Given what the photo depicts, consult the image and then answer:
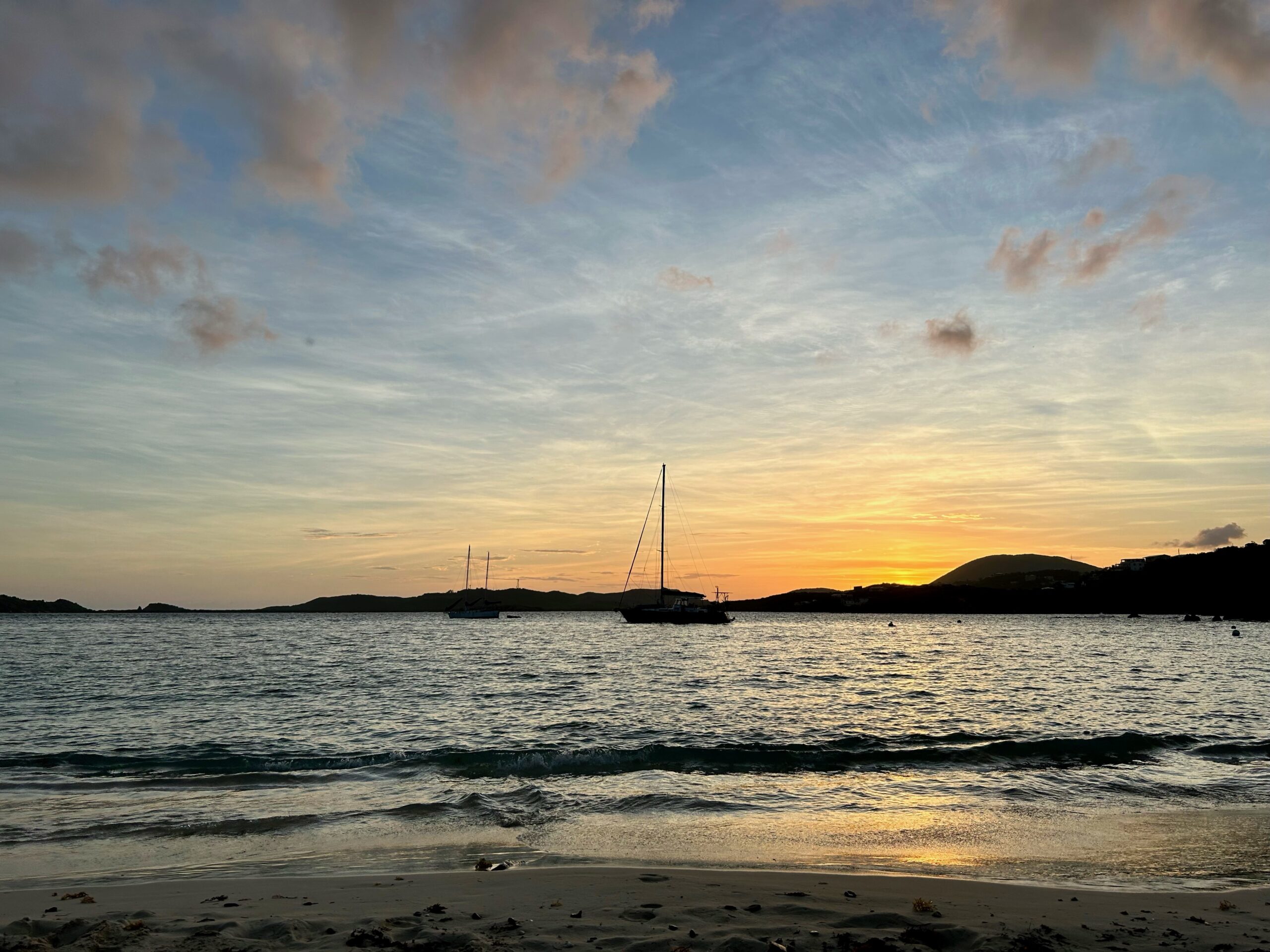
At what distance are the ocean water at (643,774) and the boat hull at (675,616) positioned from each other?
89146 millimetres

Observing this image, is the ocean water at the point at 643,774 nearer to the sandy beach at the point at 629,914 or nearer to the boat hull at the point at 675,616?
the sandy beach at the point at 629,914

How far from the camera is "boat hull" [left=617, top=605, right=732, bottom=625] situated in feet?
446

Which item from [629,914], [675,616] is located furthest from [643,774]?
[675,616]

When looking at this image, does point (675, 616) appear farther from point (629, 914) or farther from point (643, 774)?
point (629, 914)

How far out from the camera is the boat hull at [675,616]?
136 metres

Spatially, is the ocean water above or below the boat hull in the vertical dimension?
below

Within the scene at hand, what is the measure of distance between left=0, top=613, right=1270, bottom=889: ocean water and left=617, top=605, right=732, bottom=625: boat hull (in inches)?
3510

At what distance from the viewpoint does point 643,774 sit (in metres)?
18.6

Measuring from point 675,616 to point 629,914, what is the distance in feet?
423

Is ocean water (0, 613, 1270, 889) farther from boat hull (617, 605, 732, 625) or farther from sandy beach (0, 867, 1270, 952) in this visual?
boat hull (617, 605, 732, 625)

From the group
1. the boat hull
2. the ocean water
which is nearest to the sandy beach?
the ocean water

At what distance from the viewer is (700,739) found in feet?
76.0

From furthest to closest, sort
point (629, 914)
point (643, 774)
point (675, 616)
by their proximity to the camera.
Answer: point (675, 616)
point (643, 774)
point (629, 914)

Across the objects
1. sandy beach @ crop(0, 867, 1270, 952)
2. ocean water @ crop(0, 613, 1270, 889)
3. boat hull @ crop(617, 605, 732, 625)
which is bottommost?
ocean water @ crop(0, 613, 1270, 889)
